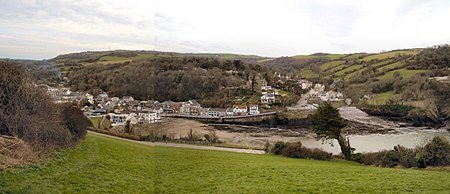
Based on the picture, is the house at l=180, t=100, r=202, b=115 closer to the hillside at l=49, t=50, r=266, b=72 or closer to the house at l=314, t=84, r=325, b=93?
the hillside at l=49, t=50, r=266, b=72

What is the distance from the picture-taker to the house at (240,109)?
18036 millimetres

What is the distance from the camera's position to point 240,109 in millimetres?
19125

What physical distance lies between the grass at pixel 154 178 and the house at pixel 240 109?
1219 cm

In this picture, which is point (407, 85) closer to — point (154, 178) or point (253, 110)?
point (253, 110)

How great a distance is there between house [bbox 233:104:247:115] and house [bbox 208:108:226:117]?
2.37 metres

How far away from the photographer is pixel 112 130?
5.86 m

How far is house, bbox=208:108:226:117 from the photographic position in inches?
516

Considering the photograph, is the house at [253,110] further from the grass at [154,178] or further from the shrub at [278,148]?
the grass at [154,178]

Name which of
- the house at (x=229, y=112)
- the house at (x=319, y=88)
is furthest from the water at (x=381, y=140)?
the house at (x=319, y=88)

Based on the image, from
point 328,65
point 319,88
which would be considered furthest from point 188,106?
point 328,65

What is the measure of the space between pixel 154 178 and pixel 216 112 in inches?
414

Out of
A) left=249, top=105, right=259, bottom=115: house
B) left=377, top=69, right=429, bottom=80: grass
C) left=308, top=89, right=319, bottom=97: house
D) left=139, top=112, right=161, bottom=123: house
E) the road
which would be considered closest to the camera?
left=139, top=112, right=161, bottom=123: house

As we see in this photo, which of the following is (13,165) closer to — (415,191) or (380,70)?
(415,191)

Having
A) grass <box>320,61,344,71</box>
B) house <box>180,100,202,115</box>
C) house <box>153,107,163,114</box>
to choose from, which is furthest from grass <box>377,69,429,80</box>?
house <box>153,107,163,114</box>
